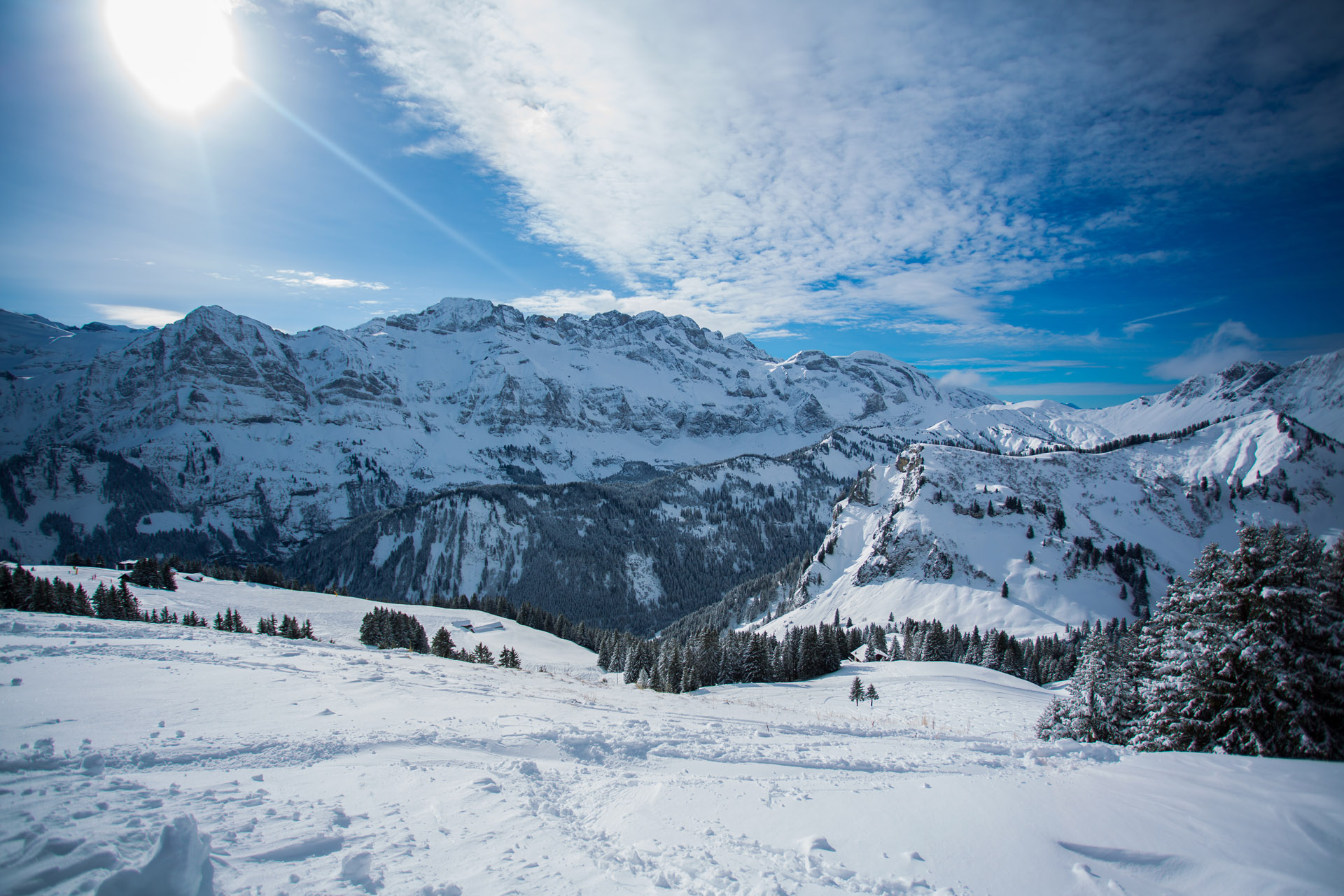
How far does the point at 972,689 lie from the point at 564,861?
131ft

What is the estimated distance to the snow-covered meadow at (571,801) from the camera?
5.70 meters

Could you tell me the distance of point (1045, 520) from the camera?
357 ft

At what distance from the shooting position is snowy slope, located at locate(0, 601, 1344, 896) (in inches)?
224

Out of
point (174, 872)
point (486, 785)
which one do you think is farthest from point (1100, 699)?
point (174, 872)

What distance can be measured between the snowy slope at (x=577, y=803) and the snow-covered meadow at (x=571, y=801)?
0.14 feet

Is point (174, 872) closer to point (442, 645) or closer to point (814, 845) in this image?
point (814, 845)

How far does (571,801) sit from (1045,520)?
12901 cm

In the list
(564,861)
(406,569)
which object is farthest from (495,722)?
(406,569)

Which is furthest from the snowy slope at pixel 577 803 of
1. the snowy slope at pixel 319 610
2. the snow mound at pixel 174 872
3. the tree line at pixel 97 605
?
the snowy slope at pixel 319 610

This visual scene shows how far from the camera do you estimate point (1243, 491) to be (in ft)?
389

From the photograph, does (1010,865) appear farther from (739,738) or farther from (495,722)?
(495,722)

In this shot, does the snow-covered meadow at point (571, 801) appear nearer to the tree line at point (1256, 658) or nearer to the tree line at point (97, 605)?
the tree line at point (1256, 658)

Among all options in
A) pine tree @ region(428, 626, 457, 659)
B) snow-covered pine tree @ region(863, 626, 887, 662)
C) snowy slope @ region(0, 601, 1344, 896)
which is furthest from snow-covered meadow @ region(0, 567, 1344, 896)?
snow-covered pine tree @ region(863, 626, 887, 662)

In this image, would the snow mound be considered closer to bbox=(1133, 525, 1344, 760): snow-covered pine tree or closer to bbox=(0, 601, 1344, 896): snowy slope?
bbox=(0, 601, 1344, 896): snowy slope
